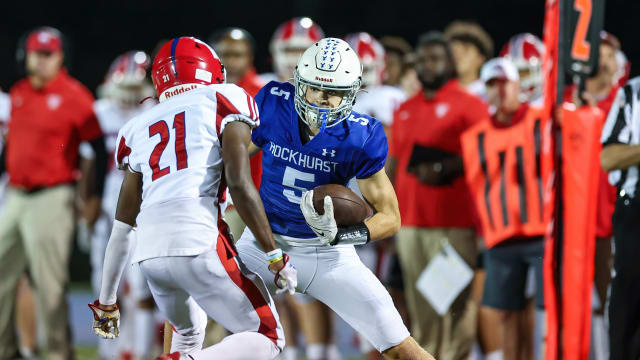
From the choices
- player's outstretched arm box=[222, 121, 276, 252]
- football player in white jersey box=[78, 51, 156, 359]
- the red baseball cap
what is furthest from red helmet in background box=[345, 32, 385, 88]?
player's outstretched arm box=[222, 121, 276, 252]

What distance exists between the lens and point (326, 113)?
11.9 feet

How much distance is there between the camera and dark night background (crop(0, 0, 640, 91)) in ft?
35.2


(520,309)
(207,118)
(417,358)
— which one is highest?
(207,118)

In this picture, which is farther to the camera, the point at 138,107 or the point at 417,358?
the point at 138,107

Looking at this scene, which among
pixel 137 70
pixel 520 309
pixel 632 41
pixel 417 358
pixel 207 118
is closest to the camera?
pixel 207 118

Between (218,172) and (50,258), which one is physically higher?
(218,172)

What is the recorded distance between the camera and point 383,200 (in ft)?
12.3

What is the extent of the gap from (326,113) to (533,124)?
1909 mm

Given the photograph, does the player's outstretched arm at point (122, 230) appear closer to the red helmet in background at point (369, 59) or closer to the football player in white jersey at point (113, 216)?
the football player in white jersey at point (113, 216)

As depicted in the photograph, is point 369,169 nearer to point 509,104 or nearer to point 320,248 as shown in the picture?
point 320,248

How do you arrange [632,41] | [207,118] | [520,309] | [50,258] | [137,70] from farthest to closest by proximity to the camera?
[632,41], [137,70], [50,258], [520,309], [207,118]

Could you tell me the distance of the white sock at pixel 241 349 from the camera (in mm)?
3166

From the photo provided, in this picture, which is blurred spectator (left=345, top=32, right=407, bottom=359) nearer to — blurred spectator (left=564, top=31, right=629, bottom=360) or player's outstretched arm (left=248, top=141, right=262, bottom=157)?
blurred spectator (left=564, top=31, right=629, bottom=360)

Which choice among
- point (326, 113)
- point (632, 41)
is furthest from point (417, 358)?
point (632, 41)
